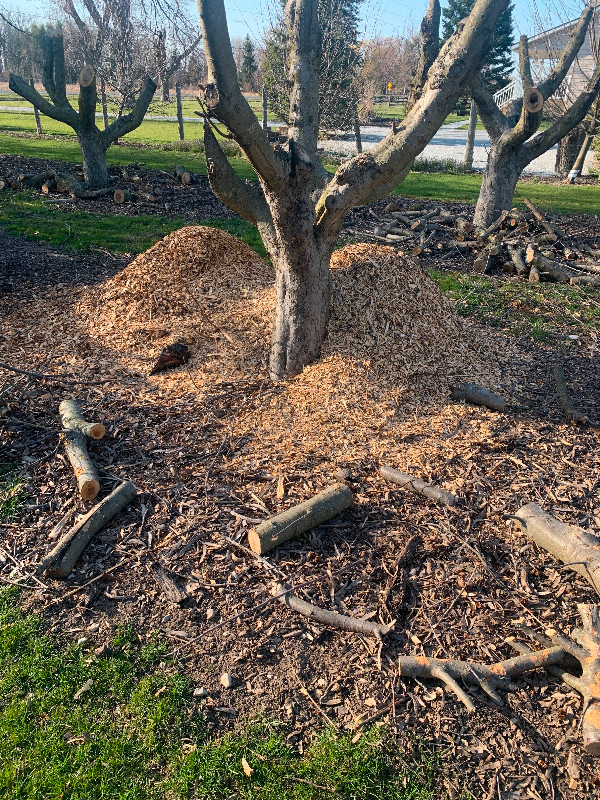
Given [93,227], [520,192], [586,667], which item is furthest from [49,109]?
[586,667]

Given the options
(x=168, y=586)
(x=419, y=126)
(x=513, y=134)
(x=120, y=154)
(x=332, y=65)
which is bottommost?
(x=168, y=586)

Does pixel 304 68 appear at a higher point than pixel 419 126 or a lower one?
higher

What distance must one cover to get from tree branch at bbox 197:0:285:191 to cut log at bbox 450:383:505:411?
2573 mm

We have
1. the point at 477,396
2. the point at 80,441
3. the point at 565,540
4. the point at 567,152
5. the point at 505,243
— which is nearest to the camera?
the point at 565,540

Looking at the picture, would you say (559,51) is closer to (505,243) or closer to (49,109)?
(505,243)

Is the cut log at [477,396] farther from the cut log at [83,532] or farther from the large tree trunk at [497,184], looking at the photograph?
the large tree trunk at [497,184]

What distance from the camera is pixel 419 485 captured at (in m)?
4.37

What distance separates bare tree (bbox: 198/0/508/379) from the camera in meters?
4.23

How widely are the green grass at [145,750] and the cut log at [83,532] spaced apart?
2.02ft

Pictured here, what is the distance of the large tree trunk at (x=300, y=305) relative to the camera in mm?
5262

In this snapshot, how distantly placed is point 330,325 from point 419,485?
2.07 m

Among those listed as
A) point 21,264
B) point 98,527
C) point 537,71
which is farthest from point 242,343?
point 537,71

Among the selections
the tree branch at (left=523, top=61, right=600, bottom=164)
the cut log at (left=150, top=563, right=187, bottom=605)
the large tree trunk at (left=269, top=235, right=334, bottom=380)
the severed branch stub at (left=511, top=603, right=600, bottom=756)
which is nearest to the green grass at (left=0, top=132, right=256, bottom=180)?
the tree branch at (left=523, top=61, right=600, bottom=164)

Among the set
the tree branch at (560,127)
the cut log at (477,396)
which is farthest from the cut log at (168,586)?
the tree branch at (560,127)
